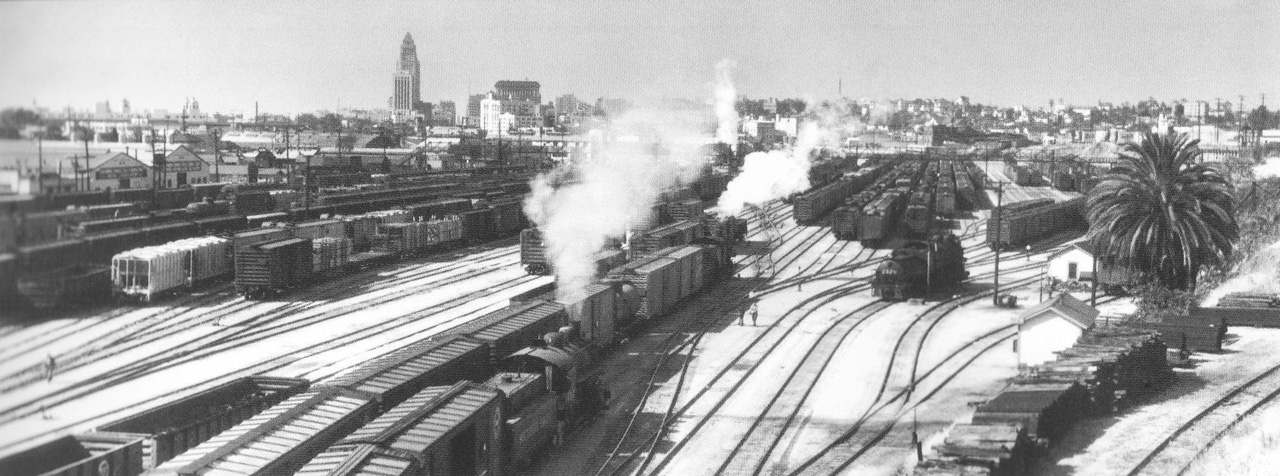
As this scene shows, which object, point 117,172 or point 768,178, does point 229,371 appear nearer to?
point 117,172

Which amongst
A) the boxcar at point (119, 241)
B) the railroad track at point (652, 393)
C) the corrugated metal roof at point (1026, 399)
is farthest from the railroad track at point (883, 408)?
the boxcar at point (119, 241)

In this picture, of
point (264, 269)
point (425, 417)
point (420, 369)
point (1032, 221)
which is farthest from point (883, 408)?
point (1032, 221)

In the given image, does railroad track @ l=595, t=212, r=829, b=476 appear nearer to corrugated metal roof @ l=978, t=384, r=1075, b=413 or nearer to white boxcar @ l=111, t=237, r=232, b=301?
corrugated metal roof @ l=978, t=384, r=1075, b=413

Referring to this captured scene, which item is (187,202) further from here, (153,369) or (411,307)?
(153,369)

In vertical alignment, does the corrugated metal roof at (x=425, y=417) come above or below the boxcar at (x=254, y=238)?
below

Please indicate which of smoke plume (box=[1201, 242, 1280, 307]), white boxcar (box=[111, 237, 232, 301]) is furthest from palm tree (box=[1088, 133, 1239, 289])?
white boxcar (box=[111, 237, 232, 301])

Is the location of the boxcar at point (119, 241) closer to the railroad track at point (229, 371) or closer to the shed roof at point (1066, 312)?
the railroad track at point (229, 371)
